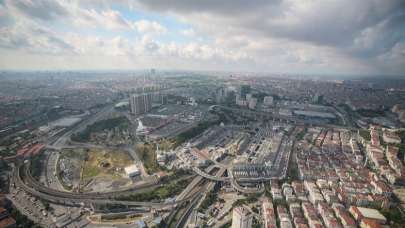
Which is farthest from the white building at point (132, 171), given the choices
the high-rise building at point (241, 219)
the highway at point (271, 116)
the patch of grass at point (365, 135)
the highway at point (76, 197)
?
the patch of grass at point (365, 135)

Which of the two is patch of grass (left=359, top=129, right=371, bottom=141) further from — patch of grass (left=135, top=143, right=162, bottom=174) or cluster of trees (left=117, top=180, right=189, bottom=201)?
→ patch of grass (left=135, top=143, right=162, bottom=174)

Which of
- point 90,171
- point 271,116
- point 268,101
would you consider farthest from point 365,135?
point 90,171

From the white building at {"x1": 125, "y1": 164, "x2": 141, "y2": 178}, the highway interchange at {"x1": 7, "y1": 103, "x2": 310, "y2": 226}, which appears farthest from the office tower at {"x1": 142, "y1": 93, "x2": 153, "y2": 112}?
the white building at {"x1": 125, "y1": 164, "x2": 141, "y2": 178}

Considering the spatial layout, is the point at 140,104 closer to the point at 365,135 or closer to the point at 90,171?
the point at 90,171

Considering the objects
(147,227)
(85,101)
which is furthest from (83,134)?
(85,101)

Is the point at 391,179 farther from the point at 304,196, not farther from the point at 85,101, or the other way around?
the point at 85,101
